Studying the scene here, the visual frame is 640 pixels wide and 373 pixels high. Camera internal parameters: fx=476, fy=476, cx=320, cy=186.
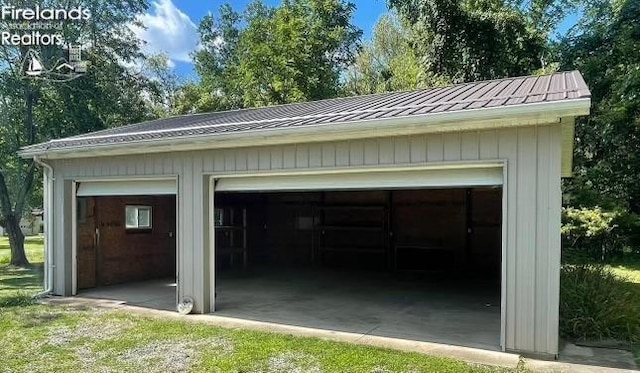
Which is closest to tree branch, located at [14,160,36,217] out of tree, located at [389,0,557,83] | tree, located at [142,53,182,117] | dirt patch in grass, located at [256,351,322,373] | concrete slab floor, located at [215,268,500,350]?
concrete slab floor, located at [215,268,500,350]

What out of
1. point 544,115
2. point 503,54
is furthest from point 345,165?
point 503,54

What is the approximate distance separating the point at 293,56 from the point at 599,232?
15276 mm

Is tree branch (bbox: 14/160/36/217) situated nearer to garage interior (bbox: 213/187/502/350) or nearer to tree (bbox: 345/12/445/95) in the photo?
garage interior (bbox: 213/187/502/350)

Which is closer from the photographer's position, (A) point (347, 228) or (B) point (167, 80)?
(A) point (347, 228)

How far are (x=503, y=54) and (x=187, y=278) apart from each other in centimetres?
1327

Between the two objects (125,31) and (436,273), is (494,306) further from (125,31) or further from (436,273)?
(125,31)

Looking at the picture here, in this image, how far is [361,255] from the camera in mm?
12859

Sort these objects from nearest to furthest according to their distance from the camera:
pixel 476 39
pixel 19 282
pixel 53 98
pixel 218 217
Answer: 1. pixel 19 282
2. pixel 218 217
3. pixel 53 98
4. pixel 476 39

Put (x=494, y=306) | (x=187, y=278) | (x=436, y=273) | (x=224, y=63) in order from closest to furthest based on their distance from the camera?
1. (x=187, y=278)
2. (x=494, y=306)
3. (x=436, y=273)
4. (x=224, y=63)

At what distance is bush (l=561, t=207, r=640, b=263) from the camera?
1159 cm

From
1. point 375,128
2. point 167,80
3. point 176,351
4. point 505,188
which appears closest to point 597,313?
point 505,188

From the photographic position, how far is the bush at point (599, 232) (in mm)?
11586

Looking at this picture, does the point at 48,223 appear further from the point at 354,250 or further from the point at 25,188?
the point at 354,250

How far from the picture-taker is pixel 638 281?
869cm
